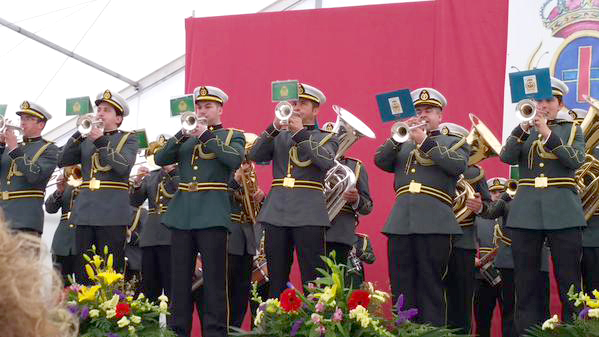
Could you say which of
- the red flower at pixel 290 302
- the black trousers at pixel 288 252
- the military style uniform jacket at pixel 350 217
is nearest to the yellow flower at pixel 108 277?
the red flower at pixel 290 302

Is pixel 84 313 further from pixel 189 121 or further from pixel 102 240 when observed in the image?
pixel 102 240

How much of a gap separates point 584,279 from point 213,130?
2.88 m

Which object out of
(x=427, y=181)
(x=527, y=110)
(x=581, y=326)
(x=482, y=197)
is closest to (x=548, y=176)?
(x=527, y=110)

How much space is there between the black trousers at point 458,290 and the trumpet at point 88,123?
9.65ft

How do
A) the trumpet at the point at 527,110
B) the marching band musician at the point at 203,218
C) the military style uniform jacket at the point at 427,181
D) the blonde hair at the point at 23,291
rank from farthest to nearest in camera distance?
the marching band musician at the point at 203,218 → the military style uniform jacket at the point at 427,181 → the trumpet at the point at 527,110 → the blonde hair at the point at 23,291

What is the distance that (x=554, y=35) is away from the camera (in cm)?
749

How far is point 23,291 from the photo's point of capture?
102cm

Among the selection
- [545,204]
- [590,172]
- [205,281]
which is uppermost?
[590,172]

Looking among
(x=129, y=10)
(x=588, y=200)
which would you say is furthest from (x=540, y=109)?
(x=129, y=10)

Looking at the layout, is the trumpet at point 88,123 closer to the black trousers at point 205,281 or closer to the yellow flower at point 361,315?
the black trousers at point 205,281

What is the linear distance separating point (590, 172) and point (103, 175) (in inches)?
146

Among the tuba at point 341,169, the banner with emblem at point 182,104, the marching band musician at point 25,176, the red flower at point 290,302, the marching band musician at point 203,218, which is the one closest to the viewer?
the red flower at point 290,302

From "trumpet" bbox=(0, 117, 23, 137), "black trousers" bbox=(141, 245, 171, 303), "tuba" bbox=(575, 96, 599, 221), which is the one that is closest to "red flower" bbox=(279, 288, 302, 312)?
"tuba" bbox=(575, 96, 599, 221)

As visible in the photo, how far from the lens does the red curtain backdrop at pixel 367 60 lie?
7.83 m
